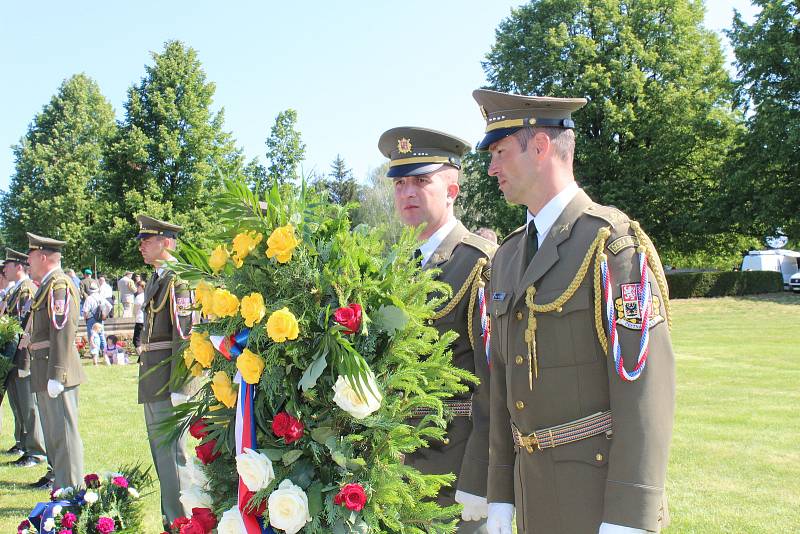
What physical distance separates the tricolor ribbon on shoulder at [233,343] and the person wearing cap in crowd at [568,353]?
0.95m

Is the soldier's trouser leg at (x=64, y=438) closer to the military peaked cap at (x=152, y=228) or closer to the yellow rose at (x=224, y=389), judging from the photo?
the military peaked cap at (x=152, y=228)

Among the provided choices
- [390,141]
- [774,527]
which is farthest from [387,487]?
[774,527]

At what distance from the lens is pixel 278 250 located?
2340mm

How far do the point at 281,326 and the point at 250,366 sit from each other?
19 centimetres

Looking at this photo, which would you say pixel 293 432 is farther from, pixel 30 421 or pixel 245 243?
pixel 30 421

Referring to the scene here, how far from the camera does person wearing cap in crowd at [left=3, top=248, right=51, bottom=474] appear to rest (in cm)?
844

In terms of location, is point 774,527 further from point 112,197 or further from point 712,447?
point 112,197

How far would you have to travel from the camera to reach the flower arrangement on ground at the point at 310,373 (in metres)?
2.27

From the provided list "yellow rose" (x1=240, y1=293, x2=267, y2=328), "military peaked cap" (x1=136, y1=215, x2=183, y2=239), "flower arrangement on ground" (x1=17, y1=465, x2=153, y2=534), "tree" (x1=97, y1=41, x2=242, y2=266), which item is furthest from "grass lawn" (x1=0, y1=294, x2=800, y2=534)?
"tree" (x1=97, y1=41, x2=242, y2=266)

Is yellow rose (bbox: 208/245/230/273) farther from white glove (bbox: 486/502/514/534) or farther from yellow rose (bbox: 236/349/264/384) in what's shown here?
white glove (bbox: 486/502/514/534)

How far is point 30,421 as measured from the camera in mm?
8562

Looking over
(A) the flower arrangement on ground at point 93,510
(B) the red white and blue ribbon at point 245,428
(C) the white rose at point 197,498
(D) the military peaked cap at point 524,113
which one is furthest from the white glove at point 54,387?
(D) the military peaked cap at point 524,113

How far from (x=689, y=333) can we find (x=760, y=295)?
35.6 ft

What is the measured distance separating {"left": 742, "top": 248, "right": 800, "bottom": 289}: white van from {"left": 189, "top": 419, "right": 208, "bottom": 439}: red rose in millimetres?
38510
